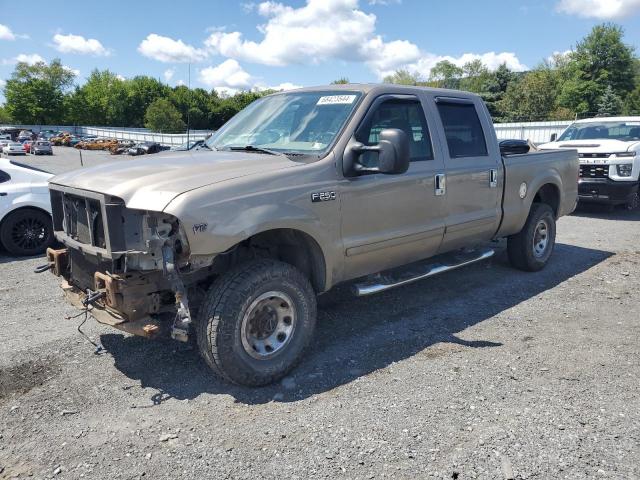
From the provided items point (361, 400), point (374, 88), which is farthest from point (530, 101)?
point (361, 400)

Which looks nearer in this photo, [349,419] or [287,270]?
[349,419]

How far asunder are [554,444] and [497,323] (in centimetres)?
196

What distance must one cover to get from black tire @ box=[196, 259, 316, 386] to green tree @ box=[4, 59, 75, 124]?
112740mm

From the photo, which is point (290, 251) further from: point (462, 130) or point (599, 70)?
point (599, 70)

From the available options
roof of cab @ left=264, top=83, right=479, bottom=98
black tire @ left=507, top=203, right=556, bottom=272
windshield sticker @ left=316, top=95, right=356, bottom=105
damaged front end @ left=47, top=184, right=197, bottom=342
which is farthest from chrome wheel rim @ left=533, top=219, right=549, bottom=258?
damaged front end @ left=47, top=184, right=197, bottom=342

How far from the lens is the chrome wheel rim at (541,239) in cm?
657

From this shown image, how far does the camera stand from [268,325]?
12.5 feet

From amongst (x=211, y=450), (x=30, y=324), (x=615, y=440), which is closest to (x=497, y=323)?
(x=615, y=440)

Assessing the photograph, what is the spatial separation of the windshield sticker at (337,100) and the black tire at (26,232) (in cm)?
550

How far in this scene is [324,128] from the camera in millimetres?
4277

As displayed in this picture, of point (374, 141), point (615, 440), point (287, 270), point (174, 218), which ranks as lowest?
point (615, 440)

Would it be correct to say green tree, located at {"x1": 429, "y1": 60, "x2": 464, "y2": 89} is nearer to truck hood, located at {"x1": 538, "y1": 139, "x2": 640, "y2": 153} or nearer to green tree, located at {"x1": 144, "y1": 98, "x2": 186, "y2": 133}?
green tree, located at {"x1": 144, "y1": 98, "x2": 186, "y2": 133}

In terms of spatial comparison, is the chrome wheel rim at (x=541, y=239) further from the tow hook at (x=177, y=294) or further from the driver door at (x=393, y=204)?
the tow hook at (x=177, y=294)

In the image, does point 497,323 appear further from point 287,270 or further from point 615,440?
point 287,270
